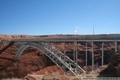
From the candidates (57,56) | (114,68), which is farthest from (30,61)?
(114,68)

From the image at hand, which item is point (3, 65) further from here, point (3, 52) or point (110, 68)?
point (110, 68)

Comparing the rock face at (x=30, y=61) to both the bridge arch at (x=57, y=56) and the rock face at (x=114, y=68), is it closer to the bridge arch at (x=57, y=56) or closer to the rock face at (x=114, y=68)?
the bridge arch at (x=57, y=56)

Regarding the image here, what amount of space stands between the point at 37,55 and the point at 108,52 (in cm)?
1644

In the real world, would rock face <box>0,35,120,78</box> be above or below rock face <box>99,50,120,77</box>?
below

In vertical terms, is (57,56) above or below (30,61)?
above

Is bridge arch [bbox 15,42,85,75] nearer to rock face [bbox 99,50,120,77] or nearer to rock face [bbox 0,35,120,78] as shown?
rock face [bbox 0,35,120,78]

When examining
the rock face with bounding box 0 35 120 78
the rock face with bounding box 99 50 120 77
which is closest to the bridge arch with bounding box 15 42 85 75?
the rock face with bounding box 0 35 120 78

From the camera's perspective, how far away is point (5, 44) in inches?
1725

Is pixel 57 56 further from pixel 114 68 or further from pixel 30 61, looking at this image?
pixel 30 61

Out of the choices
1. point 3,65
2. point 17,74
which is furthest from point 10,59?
point 17,74

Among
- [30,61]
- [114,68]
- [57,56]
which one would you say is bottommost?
[30,61]

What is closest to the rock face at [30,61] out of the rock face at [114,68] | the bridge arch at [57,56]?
the bridge arch at [57,56]

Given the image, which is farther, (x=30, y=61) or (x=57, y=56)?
(x=30, y=61)

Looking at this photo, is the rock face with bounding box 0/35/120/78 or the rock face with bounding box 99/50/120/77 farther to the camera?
the rock face with bounding box 0/35/120/78
